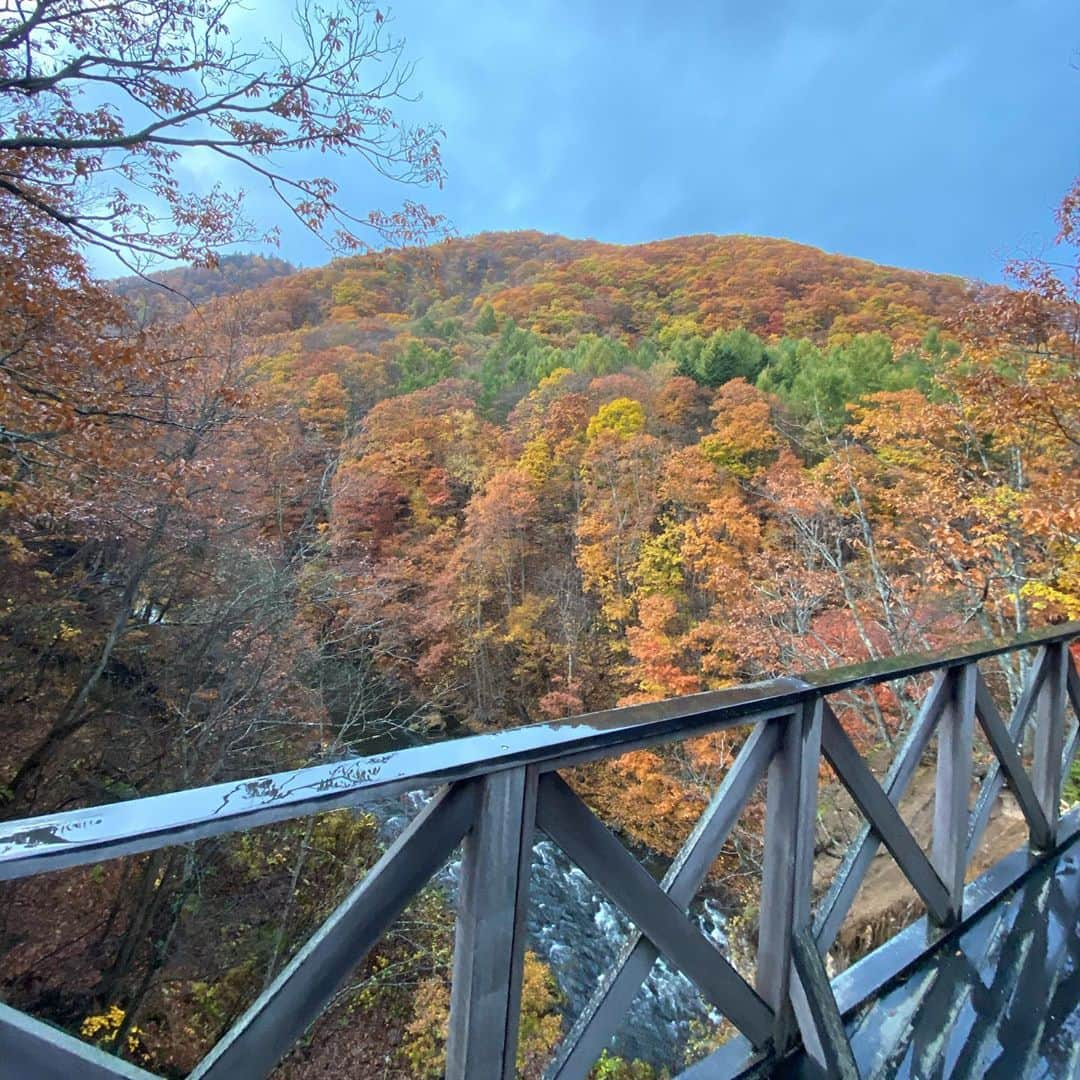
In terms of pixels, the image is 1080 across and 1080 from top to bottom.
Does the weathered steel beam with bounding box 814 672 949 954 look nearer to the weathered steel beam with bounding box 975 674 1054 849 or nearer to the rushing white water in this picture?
the weathered steel beam with bounding box 975 674 1054 849

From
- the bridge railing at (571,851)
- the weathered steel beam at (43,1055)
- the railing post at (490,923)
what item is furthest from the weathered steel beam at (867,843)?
the weathered steel beam at (43,1055)

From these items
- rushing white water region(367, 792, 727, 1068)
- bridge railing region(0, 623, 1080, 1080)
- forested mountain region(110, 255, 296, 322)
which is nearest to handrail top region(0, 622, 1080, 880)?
bridge railing region(0, 623, 1080, 1080)

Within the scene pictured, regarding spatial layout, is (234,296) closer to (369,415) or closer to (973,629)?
(369,415)

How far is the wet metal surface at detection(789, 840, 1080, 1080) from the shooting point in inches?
56.9

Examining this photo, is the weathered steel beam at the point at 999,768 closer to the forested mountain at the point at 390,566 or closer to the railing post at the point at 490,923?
the railing post at the point at 490,923

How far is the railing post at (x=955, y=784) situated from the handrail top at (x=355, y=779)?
672 mm

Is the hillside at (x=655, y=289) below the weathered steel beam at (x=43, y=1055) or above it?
above

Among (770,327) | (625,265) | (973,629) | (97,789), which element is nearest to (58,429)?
(97,789)

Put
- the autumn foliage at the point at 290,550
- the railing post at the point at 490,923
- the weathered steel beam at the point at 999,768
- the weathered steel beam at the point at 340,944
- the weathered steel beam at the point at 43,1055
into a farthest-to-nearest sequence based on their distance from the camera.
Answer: the autumn foliage at the point at 290,550
the weathered steel beam at the point at 999,768
the railing post at the point at 490,923
the weathered steel beam at the point at 340,944
the weathered steel beam at the point at 43,1055

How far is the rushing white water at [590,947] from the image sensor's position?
711cm

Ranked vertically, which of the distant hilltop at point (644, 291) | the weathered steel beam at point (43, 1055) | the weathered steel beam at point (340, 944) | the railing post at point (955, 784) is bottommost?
the weathered steel beam at point (43, 1055)

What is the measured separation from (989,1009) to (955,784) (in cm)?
54

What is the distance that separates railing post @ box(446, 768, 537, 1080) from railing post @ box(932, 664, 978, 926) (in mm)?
1441

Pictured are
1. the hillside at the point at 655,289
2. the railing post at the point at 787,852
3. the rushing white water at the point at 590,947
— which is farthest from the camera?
the hillside at the point at 655,289
